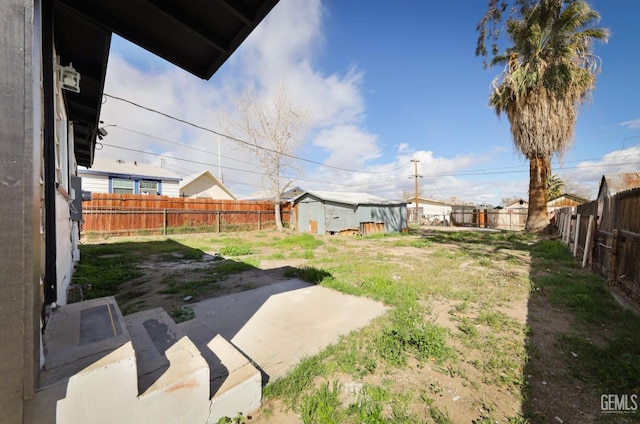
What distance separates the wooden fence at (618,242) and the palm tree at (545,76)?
23.2 ft

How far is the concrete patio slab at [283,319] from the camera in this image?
8.27ft

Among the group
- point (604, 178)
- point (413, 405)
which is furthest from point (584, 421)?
point (604, 178)

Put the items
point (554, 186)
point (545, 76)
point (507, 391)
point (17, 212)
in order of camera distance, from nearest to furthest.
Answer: point (17, 212) → point (507, 391) → point (545, 76) → point (554, 186)

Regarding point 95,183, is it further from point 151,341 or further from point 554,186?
point 554,186

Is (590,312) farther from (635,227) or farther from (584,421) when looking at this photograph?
(584,421)

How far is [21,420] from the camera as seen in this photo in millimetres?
980

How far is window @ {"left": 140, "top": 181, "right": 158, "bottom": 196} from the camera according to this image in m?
16.2

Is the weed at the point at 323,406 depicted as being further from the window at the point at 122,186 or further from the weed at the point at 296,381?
the window at the point at 122,186

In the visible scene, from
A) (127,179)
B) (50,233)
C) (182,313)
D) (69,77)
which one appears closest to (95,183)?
(127,179)

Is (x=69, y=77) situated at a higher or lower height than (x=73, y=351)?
higher

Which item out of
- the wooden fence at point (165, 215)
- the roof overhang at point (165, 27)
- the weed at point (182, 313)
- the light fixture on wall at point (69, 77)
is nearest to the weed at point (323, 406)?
the weed at point (182, 313)

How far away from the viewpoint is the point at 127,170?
16.1m

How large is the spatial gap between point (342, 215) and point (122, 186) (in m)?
13.8

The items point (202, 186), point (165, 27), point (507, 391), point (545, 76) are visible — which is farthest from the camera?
point (202, 186)
